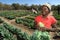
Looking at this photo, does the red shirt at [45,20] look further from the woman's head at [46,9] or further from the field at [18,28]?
the field at [18,28]

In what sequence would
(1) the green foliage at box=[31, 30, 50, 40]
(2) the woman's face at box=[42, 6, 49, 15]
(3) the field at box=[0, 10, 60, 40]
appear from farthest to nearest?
(3) the field at box=[0, 10, 60, 40], (2) the woman's face at box=[42, 6, 49, 15], (1) the green foliage at box=[31, 30, 50, 40]

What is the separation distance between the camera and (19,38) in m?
7.91

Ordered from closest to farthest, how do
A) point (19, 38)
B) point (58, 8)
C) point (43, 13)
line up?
1. point (43, 13)
2. point (19, 38)
3. point (58, 8)

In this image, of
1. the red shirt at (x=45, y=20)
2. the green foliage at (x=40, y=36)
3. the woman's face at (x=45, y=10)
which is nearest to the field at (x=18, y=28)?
the green foliage at (x=40, y=36)

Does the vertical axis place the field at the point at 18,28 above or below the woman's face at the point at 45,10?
Answer: below

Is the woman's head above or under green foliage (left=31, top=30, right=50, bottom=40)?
above

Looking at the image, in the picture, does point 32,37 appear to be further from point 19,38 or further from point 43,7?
point 19,38

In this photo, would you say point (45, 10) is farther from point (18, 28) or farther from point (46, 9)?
point (18, 28)

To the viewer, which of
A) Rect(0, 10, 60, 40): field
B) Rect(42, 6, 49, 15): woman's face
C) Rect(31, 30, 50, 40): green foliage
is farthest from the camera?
Rect(0, 10, 60, 40): field

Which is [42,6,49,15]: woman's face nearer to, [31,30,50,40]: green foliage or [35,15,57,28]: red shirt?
[35,15,57,28]: red shirt

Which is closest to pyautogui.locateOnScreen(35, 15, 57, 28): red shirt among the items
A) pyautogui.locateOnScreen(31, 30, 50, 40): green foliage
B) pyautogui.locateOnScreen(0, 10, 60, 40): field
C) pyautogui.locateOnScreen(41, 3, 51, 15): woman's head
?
pyautogui.locateOnScreen(41, 3, 51, 15): woman's head

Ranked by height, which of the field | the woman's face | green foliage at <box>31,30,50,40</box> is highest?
the woman's face

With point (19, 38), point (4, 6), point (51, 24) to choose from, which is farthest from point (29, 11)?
point (51, 24)

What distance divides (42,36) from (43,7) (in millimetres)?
1178
